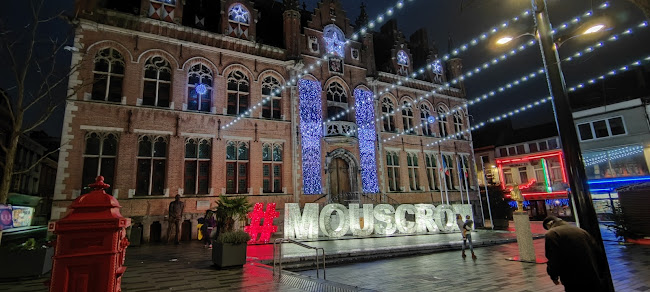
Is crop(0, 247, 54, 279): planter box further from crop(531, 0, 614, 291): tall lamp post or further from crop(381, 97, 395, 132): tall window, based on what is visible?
crop(381, 97, 395, 132): tall window

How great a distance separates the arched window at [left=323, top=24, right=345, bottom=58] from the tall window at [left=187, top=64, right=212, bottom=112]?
7.65m

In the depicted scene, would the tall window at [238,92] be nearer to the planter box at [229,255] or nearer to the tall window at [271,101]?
the tall window at [271,101]

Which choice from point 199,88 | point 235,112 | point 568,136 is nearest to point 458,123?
point 235,112

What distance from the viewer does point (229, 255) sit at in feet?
23.2

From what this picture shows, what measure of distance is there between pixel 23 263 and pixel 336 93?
16.1 metres

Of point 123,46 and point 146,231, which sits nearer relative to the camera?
point 146,231

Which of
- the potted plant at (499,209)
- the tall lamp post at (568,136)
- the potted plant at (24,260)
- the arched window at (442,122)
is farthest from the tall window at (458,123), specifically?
the potted plant at (24,260)

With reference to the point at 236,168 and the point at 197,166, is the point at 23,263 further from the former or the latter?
the point at 236,168

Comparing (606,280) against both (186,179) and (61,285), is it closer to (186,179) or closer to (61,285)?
(61,285)

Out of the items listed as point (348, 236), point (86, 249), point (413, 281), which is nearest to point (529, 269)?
point (413, 281)

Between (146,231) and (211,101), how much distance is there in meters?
6.66

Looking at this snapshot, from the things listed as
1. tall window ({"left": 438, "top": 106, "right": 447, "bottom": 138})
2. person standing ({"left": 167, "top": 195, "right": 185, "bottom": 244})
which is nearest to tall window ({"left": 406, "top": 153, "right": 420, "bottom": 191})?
tall window ({"left": 438, "top": 106, "right": 447, "bottom": 138})

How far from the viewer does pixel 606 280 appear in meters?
3.65

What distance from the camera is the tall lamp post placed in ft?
12.8
